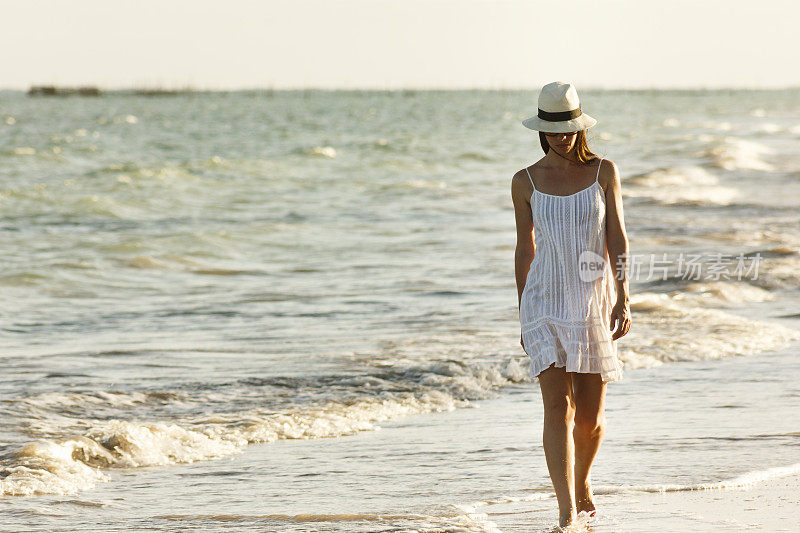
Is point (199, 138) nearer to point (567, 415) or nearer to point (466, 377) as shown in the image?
point (466, 377)

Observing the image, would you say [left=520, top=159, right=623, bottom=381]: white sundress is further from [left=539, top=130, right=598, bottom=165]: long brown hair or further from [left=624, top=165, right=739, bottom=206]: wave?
[left=624, top=165, right=739, bottom=206]: wave

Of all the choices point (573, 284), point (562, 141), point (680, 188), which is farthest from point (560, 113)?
point (680, 188)

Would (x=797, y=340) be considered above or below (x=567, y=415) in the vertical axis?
below

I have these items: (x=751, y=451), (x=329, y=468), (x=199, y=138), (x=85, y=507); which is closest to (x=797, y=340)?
(x=751, y=451)

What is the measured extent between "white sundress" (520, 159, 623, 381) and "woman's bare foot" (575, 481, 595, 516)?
22.9 inches

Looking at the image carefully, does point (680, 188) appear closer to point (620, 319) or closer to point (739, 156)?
point (739, 156)

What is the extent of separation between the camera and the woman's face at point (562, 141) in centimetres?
410

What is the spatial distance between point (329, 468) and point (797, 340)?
461 cm

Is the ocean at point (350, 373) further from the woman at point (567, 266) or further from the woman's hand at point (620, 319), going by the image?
the woman's hand at point (620, 319)

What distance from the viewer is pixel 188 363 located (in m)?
8.19

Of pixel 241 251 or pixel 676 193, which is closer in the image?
pixel 241 251

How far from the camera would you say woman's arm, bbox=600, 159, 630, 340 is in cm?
408

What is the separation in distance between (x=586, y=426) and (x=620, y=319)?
1.53 ft

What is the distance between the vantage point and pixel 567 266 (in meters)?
4.11
